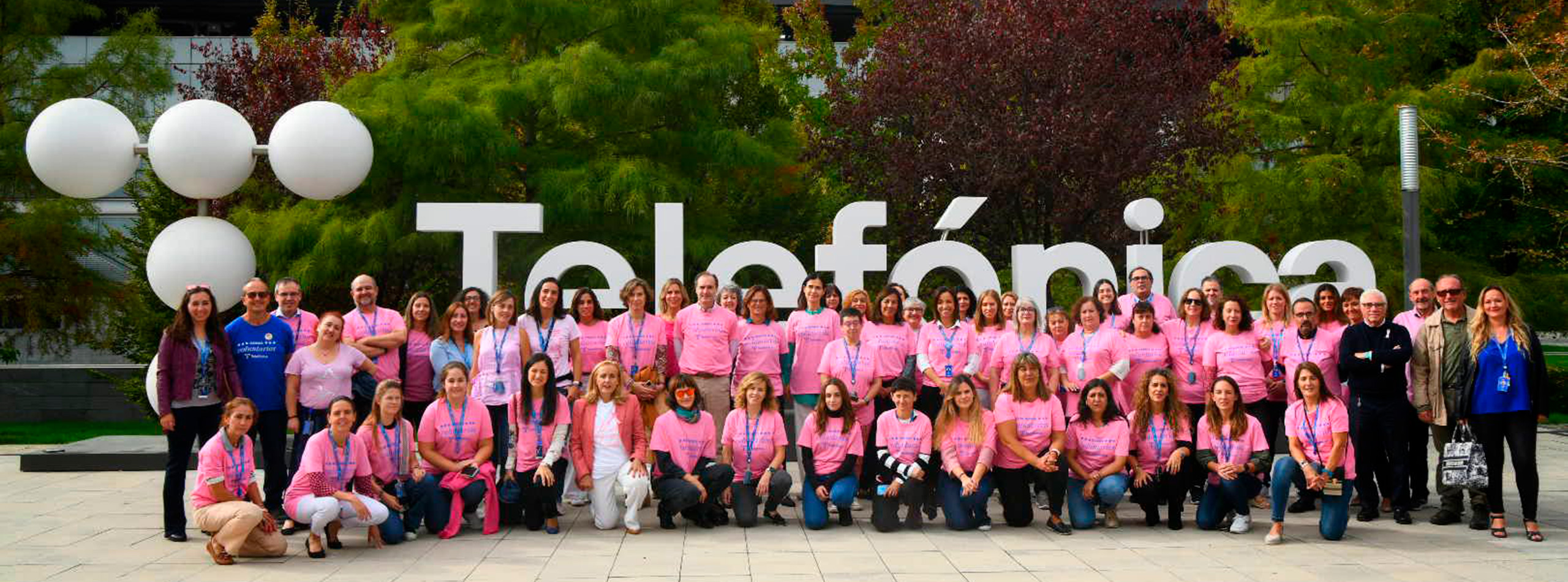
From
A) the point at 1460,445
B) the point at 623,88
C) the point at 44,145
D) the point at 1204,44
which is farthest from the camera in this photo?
the point at 1204,44

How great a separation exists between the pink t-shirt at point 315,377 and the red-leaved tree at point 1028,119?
32.7 feet

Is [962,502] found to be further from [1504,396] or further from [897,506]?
[1504,396]

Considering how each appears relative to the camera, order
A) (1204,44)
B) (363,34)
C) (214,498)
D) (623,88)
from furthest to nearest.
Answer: (363,34)
(1204,44)
(623,88)
(214,498)

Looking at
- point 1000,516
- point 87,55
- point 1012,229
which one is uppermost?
point 87,55

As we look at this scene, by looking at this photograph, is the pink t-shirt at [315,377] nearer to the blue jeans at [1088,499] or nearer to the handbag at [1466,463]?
the blue jeans at [1088,499]

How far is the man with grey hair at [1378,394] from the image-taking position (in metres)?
8.29

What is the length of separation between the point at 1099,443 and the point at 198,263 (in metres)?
7.16

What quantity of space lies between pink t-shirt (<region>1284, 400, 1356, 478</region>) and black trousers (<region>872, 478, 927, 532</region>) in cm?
241

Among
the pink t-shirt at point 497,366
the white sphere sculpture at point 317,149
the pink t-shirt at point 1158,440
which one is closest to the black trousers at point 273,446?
the pink t-shirt at point 497,366

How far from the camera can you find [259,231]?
17203 millimetres

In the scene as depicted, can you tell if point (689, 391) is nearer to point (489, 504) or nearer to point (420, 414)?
point (489, 504)

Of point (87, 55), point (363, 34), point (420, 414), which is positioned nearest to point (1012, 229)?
point (420, 414)

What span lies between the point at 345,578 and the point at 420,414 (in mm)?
2398

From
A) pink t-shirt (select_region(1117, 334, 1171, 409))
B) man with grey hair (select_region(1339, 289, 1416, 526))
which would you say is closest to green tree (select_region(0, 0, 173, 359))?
pink t-shirt (select_region(1117, 334, 1171, 409))
